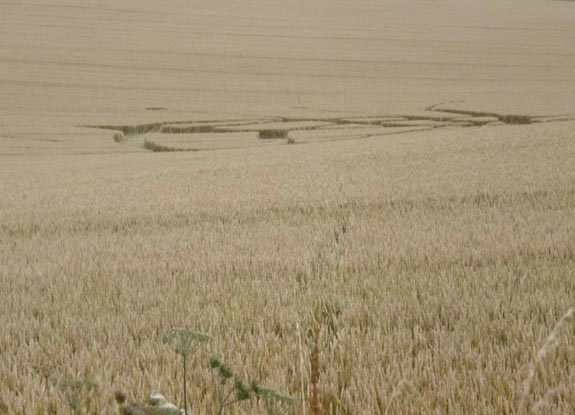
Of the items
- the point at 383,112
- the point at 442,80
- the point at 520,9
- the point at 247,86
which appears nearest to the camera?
the point at 383,112

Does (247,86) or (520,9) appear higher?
(520,9)

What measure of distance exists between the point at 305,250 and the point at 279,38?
4822 centimetres

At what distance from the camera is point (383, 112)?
26891mm

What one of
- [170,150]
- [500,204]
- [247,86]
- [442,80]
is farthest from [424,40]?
[500,204]

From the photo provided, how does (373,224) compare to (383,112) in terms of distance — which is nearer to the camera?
(373,224)

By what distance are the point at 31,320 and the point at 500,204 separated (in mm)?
5460

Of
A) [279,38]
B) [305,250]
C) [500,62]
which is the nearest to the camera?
[305,250]

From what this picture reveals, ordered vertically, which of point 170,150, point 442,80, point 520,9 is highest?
point 520,9

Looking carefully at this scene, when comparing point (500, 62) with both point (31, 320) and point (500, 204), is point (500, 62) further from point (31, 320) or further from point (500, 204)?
point (31, 320)

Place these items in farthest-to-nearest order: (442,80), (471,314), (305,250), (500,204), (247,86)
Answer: (442,80)
(247,86)
(500,204)
(305,250)
(471,314)

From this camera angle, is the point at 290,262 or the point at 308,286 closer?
the point at 308,286

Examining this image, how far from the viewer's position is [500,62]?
1896 inches

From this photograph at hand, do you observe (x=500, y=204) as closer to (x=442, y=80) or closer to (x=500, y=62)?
(x=442, y=80)

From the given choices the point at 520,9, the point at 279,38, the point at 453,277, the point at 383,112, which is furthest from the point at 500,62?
the point at 453,277
